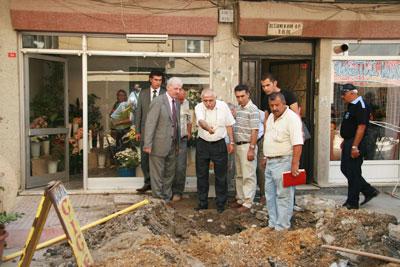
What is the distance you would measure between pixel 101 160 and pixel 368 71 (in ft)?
17.7

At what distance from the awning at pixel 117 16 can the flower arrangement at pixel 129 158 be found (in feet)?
7.05

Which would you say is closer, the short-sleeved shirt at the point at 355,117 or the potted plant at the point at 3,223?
the potted plant at the point at 3,223

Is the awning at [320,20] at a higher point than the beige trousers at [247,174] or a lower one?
higher

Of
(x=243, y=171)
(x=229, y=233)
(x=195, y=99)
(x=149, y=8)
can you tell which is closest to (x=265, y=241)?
(x=229, y=233)

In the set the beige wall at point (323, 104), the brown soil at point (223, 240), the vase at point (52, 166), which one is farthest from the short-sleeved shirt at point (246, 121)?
the vase at point (52, 166)

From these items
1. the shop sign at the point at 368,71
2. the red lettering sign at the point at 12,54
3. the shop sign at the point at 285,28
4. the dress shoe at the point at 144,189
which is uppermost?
the shop sign at the point at 285,28

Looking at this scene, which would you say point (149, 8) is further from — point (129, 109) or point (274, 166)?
point (274, 166)

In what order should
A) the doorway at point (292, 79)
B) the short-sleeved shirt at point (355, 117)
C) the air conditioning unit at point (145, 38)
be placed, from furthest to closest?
the doorway at point (292, 79) < the air conditioning unit at point (145, 38) < the short-sleeved shirt at point (355, 117)

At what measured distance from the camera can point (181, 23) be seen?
29.0 ft

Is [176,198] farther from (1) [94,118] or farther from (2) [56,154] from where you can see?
(2) [56,154]

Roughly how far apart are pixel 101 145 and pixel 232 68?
109 inches

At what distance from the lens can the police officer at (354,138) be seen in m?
7.54

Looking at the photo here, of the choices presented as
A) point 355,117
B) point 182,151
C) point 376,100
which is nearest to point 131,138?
point 182,151

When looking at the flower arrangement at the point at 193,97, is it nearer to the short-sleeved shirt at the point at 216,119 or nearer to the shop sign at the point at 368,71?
the short-sleeved shirt at the point at 216,119
